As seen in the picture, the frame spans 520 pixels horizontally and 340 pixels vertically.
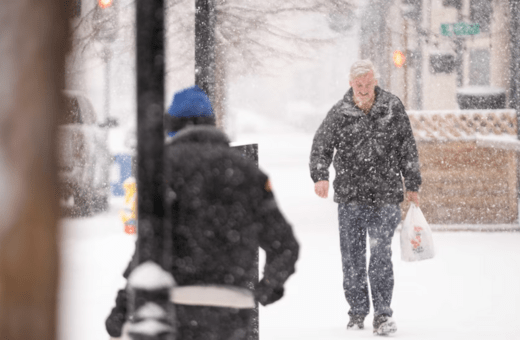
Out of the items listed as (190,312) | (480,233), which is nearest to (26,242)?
(190,312)

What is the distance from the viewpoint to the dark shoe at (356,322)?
4871 millimetres

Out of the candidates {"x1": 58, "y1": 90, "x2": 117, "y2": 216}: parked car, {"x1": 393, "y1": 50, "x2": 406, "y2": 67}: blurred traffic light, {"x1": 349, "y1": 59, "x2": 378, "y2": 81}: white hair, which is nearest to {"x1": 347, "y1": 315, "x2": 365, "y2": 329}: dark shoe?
{"x1": 349, "y1": 59, "x2": 378, "y2": 81}: white hair

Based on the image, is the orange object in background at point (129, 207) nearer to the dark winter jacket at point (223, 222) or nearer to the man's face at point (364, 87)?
the man's face at point (364, 87)

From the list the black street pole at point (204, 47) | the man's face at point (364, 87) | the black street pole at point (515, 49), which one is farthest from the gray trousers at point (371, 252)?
the black street pole at point (515, 49)

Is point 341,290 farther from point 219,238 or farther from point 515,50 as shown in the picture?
point 515,50

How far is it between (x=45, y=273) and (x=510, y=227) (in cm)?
978

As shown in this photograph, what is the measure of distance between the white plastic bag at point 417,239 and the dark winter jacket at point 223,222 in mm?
2679

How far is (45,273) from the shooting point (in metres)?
1.62

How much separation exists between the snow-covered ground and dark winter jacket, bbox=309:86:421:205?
1032 mm

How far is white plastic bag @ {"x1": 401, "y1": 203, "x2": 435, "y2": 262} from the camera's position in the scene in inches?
189

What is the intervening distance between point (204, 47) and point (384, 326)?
2.26m

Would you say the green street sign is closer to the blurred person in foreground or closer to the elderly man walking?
the elderly man walking

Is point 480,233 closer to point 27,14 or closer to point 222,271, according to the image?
point 222,271

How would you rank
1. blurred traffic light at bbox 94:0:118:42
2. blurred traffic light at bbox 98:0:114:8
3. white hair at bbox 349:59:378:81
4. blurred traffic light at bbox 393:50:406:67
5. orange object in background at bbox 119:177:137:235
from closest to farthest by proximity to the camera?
1. white hair at bbox 349:59:378:81
2. orange object in background at bbox 119:177:137:235
3. blurred traffic light at bbox 98:0:114:8
4. blurred traffic light at bbox 94:0:118:42
5. blurred traffic light at bbox 393:50:406:67
